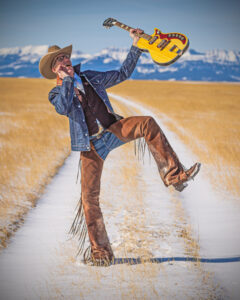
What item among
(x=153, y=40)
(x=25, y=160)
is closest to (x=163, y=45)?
(x=153, y=40)

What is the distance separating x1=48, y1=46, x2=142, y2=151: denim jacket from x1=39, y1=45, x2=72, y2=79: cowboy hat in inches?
10.8

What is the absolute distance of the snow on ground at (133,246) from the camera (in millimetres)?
3027

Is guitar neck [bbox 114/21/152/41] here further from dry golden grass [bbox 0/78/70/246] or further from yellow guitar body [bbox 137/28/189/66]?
dry golden grass [bbox 0/78/70/246]

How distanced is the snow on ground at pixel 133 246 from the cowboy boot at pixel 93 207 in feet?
0.62

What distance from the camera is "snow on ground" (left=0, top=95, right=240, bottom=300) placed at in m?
3.03

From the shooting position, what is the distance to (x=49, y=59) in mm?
3340

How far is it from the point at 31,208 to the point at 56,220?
746 mm

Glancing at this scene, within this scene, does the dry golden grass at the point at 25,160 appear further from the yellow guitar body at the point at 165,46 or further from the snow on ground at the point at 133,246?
the yellow guitar body at the point at 165,46

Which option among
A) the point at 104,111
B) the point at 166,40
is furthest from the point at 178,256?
the point at 166,40

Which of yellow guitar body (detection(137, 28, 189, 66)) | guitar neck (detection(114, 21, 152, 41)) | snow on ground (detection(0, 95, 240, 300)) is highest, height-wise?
guitar neck (detection(114, 21, 152, 41))

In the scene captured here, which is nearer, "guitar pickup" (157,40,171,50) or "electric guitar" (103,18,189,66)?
"electric guitar" (103,18,189,66)

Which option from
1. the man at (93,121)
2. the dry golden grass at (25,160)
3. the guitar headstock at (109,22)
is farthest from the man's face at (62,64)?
the dry golden grass at (25,160)

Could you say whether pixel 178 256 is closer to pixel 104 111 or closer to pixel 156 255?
pixel 156 255

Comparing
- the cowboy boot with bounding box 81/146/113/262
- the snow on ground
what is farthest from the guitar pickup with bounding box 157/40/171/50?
the snow on ground
